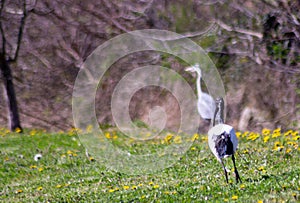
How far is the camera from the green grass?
6663mm

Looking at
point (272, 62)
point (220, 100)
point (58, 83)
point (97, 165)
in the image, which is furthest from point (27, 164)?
point (58, 83)

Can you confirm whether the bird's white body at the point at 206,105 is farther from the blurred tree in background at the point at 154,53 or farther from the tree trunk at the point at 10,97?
the tree trunk at the point at 10,97

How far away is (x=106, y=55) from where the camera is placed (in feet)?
57.3

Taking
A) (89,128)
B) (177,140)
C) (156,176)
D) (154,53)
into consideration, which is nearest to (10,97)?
(89,128)

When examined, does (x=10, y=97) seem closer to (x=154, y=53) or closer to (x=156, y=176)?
(x=154, y=53)

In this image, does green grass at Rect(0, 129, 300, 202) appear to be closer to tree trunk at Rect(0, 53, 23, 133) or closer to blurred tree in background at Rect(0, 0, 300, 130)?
blurred tree in background at Rect(0, 0, 300, 130)

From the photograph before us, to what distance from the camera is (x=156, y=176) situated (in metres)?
8.70

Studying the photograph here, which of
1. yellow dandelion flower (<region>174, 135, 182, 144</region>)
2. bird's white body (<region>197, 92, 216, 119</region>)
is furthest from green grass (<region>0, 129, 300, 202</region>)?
bird's white body (<region>197, 92, 216, 119</region>)

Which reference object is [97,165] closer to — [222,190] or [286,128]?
[222,190]

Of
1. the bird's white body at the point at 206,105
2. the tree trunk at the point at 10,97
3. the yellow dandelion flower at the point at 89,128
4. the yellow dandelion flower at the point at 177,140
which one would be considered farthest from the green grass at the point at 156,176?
the tree trunk at the point at 10,97

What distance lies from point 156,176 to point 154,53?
724cm

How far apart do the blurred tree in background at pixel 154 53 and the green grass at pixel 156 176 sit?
321 cm

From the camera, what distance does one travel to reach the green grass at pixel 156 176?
6.66 meters

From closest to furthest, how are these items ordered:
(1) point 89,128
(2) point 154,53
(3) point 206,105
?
(3) point 206,105, (1) point 89,128, (2) point 154,53
